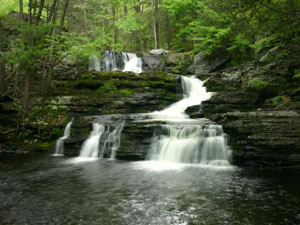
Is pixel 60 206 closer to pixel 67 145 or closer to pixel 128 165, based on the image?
pixel 128 165

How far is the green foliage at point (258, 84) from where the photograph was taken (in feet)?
43.5

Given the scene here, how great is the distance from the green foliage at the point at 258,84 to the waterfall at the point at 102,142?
703 centimetres

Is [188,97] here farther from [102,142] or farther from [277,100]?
[102,142]

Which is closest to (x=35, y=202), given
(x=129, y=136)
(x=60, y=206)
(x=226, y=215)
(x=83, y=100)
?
(x=60, y=206)

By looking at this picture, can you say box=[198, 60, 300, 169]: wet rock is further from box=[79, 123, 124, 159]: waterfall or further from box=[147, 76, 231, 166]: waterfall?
box=[79, 123, 124, 159]: waterfall

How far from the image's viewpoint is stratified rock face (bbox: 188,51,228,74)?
798 inches

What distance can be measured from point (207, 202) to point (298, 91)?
8671mm

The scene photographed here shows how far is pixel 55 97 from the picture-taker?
14.8 metres

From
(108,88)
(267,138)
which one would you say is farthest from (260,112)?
(108,88)

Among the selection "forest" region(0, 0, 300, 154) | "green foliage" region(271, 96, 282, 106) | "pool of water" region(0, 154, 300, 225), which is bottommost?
"pool of water" region(0, 154, 300, 225)

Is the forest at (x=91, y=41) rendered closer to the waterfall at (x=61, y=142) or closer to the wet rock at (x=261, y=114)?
the wet rock at (x=261, y=114)

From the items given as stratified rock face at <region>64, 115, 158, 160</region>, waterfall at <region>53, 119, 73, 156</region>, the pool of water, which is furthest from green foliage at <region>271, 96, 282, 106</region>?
waterfall at <region>53, 119, 73, 156</region>

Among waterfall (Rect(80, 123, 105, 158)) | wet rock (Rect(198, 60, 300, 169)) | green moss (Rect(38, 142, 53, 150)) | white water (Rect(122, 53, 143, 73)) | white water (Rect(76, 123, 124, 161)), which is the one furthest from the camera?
white water (Rect(122, 53, 143, 73))

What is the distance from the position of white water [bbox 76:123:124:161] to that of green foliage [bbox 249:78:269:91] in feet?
23.1
